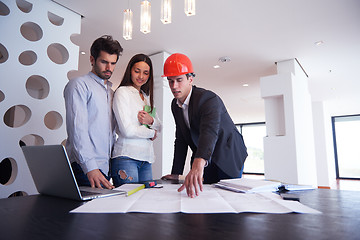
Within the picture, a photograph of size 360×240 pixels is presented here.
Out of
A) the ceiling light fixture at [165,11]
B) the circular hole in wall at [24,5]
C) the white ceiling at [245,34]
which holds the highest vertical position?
the white ceiling at [245,34]

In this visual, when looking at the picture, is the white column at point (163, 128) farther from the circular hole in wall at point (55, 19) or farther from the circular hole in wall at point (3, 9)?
the circular hole in wall at point (3, 9)

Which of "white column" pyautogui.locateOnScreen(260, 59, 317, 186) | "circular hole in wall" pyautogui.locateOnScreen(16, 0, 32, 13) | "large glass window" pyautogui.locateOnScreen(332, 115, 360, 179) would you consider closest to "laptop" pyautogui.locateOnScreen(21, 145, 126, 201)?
"circular hole in wall" pyautogui.locateOnScreen(16, 0, 32, 13)

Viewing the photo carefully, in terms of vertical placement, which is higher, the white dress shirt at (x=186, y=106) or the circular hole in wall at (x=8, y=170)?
the white dress shirt at (x=186, y=106)

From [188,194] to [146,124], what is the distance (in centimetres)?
78

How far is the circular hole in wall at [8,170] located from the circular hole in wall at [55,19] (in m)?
1.68

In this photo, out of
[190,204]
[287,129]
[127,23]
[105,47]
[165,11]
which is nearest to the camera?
[190,204]

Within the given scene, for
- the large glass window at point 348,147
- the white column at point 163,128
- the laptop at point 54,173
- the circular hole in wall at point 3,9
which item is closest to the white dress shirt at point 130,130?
the laptop at point 54,173

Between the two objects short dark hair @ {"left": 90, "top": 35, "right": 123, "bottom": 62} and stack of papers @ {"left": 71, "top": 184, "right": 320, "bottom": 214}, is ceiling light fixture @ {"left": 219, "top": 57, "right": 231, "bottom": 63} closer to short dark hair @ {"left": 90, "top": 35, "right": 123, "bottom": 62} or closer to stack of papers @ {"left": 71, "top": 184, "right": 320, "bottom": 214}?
short dark hair @ {"left": 90, "top": 35, "right": 123, "bottom": 62}

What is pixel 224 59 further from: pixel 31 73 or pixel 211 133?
pixel 211 133

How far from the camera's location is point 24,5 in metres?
2.68

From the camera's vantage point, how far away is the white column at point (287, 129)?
417cm

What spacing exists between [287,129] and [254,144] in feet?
29.2

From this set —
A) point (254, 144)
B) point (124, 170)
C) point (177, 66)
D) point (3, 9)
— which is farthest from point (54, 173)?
point (254, 144)

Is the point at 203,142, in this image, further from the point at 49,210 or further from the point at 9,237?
the point at 9,237
